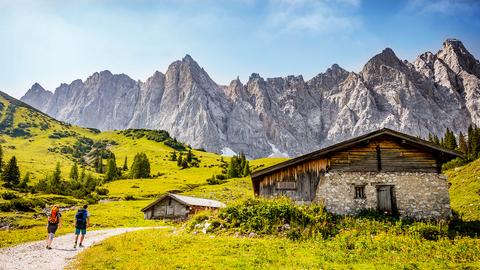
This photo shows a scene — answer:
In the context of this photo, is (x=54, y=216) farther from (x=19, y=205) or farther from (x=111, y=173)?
(x=111, y=173)

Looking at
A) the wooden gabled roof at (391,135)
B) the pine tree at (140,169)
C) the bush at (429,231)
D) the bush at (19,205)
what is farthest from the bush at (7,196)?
the bush at (429,231)

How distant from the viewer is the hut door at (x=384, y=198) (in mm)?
27266

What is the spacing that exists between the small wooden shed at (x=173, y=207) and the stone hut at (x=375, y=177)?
31390 mm

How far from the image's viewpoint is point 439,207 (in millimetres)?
27016

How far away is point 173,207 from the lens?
2426 inches

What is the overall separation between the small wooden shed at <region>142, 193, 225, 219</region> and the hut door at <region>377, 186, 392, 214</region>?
35.0 metres

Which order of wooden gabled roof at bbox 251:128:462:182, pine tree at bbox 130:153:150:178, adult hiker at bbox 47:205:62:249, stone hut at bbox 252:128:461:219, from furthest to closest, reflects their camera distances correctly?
pine tree at bbox 130:153:150:178 < wooden gabled roof at bbox 251:128:462:182 < stone hut at bbox 252:128:461:219 < adult hiker at bbox 47:205:62:249

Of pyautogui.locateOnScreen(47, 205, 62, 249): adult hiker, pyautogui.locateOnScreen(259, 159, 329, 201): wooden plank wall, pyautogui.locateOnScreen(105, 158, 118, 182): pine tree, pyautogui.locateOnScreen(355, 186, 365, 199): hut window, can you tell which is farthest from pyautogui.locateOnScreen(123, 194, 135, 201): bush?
pyautogui.locateOnScreen(355, 186, 365, 199): hut window

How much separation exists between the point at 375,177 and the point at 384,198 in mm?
1691

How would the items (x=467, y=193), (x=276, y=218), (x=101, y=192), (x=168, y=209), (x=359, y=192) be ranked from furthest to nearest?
(x=101, y=192)
(x=168, y=209)
(x=467, y=193)
(x=359, y=192)
(x=276, y=218)

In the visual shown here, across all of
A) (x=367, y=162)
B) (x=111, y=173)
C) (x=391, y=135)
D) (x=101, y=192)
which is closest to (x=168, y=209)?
(x=367, y=162)

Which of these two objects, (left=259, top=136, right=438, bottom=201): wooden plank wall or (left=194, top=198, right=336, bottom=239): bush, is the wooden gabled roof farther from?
(left=194, top=198, right=336, bottom=239): bush

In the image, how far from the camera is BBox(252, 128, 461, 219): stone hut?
2720 cm

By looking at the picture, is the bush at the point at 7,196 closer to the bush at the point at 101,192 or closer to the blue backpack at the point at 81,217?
the bush at the point at 101,192
